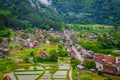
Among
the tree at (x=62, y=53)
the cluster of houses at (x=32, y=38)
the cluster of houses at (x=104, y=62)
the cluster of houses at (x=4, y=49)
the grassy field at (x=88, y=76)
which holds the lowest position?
the grassy field at (x=88, y=76)

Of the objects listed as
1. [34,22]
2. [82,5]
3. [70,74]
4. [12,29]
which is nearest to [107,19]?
[82,5]

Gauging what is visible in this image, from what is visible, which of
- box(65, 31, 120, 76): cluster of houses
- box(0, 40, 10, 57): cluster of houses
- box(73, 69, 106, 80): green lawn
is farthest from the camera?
box(0, 40, 10, 57): cluster of houses

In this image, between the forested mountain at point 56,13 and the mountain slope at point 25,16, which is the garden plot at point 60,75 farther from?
the mountain slope at point 25,16

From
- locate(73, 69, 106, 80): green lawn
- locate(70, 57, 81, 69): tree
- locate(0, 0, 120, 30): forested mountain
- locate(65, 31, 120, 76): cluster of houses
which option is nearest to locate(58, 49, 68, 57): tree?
locate(65, 31, 120, 76): cluster of houses

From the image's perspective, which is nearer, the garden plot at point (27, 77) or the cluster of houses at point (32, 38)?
the garden plot at point (27, 77)

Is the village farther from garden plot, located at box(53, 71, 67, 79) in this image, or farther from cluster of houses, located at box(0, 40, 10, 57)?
garden plot, located at box(53, 71, 67, 79)

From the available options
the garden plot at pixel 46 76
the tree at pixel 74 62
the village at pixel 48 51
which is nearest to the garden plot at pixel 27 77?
the garden plot at pixel 46 76

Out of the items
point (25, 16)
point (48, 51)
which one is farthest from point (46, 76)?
point (25, 16)

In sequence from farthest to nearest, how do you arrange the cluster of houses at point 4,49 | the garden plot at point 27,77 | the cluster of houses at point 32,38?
the cluster of houses at point 32,38 < the cluster of houses at point 4,49 < the garden plot at point 27,77
